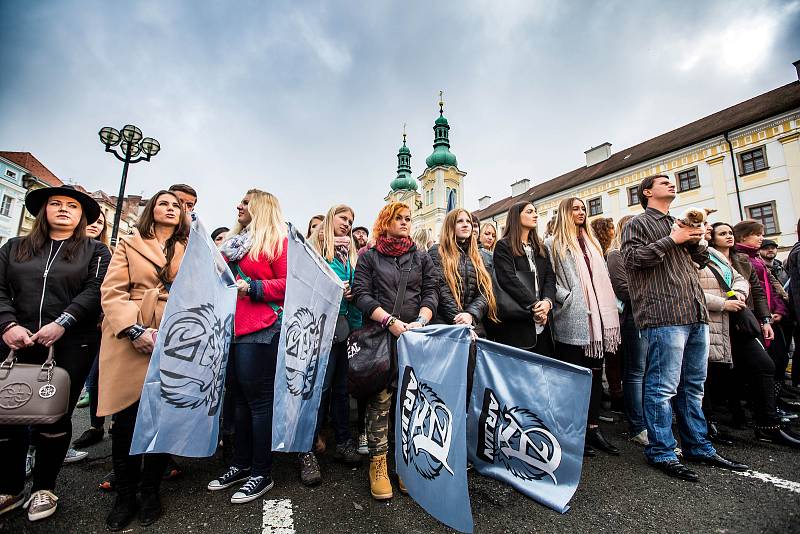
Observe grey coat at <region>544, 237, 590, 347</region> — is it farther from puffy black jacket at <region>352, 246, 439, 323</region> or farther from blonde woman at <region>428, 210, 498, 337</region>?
puffy black jacket at <region>352, 246, 439, 323</region>

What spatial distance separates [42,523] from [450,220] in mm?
3544

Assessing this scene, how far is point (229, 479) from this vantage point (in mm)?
2588

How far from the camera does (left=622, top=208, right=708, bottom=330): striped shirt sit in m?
2.88

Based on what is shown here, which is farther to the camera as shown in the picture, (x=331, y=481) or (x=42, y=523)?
(x=331, y=481)

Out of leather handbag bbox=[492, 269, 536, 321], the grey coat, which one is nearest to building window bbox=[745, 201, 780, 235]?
the grey coat

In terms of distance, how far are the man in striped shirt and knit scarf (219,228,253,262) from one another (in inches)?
123

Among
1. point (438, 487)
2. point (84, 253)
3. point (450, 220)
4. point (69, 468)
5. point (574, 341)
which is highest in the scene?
point (450, 220)

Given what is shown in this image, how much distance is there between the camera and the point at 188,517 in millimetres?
2180

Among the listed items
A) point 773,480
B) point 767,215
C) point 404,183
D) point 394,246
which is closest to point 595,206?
point 767,215

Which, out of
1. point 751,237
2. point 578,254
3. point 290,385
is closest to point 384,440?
point 290,385

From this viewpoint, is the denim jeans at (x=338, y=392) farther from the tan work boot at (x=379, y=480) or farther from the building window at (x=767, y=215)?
the building window at (x=767, y=215)

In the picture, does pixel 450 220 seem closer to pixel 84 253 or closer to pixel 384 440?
pixel 384 440

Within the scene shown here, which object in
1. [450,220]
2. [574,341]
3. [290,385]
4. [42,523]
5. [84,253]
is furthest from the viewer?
[450,220]

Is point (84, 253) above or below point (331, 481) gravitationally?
above
